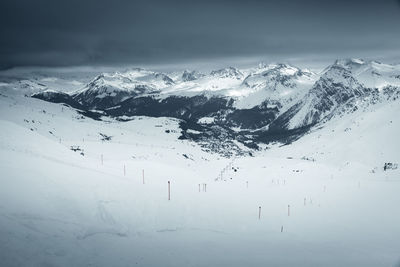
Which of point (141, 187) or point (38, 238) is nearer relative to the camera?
point (38, 238)

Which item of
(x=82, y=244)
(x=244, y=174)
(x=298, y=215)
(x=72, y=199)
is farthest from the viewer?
(x=244, y=174)

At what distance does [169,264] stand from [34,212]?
1182cm

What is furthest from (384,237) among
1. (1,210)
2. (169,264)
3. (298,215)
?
(1,210)

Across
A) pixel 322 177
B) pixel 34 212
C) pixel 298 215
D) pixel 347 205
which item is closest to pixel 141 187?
pixel 34 212

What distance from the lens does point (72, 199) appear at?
3453 cm

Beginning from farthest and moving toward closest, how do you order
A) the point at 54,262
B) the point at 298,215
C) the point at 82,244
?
1. the point at 298,215
2. the point at 82,244
3. the point at 54,262

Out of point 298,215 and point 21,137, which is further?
point 21,137

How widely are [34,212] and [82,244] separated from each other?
5.14m

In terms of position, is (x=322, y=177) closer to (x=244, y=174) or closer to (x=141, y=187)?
(x=244, y=174)

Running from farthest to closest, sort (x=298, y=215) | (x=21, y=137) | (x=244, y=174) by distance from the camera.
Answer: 1. (x=244, y=174)
2. (x=21, y=137)
3. (x=298, y=215)

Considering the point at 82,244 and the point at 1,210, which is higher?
the point at 1,210

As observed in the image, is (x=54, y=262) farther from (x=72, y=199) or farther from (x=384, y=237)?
(x=384, y=237)

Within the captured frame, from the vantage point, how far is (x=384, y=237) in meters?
41.6

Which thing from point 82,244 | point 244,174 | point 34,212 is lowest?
point 244,174
